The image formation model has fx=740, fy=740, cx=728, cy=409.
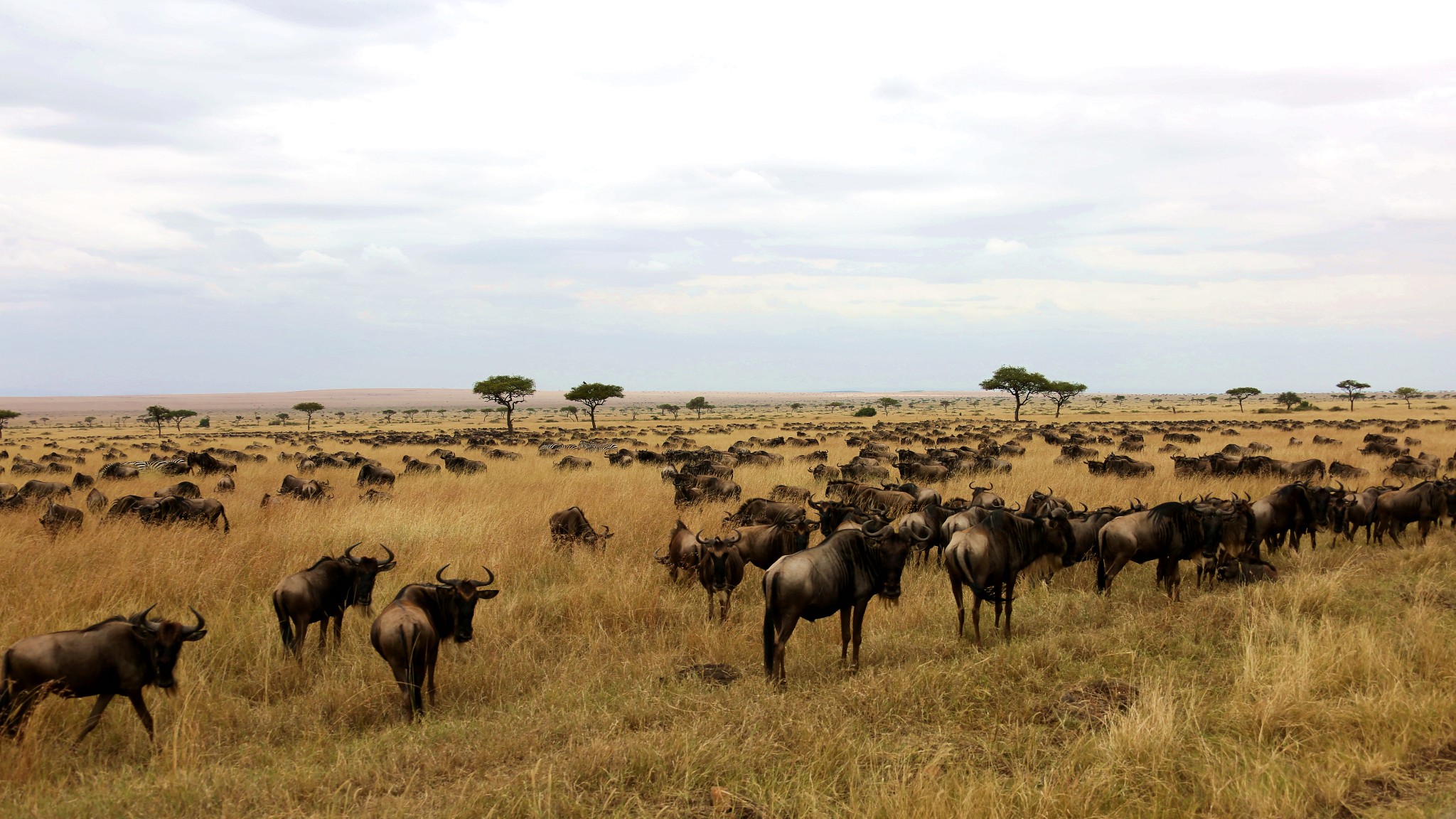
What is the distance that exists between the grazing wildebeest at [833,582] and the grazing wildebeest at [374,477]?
1658 centimetres

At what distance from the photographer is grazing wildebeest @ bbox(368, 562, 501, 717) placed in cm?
594

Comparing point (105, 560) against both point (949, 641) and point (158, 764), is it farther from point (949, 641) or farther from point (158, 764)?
point (949, 641)

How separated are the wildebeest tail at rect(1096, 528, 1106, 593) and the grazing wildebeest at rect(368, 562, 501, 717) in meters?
7.40

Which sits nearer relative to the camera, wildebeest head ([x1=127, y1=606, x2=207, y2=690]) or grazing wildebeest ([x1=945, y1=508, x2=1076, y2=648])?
wildebeest head ([x1=127, y1=606, x2=207, y2=690])

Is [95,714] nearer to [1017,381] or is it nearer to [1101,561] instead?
[1101,561]

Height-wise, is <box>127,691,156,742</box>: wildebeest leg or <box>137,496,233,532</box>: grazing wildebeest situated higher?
<box>137,496,233,532</box>: grazing wildebeest

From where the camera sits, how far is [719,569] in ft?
28.2

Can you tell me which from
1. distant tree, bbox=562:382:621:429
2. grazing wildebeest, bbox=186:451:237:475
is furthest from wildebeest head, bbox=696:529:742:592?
distant tree, bbox=562:382:621:429

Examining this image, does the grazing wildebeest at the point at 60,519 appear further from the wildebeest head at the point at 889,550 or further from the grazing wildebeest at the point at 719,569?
the wildebeest head at the point at 889,550

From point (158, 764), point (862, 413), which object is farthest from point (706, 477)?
point (862, 413)

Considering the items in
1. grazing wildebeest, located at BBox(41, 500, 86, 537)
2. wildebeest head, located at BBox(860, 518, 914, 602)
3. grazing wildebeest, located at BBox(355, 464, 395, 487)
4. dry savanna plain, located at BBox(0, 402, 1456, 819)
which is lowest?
dry savanna plain, located at BBox(0, 402, 1456, 819)

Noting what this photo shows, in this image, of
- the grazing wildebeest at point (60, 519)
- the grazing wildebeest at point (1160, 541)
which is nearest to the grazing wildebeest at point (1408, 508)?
the grazing wildebeest at point (1160, 541)

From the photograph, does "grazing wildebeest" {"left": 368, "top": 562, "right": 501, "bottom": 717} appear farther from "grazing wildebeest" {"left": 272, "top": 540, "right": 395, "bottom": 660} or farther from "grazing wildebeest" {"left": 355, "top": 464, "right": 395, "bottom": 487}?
"grazing wildebeest" {"left": 355, "top": 464, "right": 395, "bottom": 487}

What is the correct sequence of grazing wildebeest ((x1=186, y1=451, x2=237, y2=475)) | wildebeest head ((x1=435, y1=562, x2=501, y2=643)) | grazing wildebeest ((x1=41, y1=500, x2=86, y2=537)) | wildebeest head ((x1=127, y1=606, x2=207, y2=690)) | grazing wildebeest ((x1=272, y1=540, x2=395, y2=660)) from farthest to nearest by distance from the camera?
1. grazing wildebeest ((x1=186, y1=451, x2=237, y2=475))
2. grazing wildebeest ((x1=41, y1=500, x2=86, y2=537))
3. grazing wildebeest ((x1=272, y1=540, x2=395, y2=660))
4. wildebeest head ((x1=435, y1=562, x2=501, y2=643))
5. wildebeest head ((x1=127, y1=606, x2=207, y2=690))
